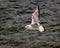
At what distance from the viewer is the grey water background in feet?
38.2

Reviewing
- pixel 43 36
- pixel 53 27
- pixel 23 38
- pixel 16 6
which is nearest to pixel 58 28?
pixel 53 27

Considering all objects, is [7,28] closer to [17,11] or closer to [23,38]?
[23,38]

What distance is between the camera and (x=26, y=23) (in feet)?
45.9

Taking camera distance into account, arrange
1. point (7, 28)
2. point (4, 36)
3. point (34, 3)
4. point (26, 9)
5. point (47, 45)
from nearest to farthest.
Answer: point (47, 45), point (4, 36), point (7, 28), point (26, 9), point (34, 3)

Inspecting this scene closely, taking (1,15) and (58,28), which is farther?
(1,15)

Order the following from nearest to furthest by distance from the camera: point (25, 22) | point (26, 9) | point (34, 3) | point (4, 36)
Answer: point (4, 36) → point (25, 22) → point (26, 9) → point (34, 3)

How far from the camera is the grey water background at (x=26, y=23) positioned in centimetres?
1163

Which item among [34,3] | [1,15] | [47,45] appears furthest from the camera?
[34,3]

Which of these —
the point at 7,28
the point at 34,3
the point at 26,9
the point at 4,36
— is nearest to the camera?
the point at 4,36

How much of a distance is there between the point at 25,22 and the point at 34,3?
149 inches

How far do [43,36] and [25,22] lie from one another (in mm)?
2061

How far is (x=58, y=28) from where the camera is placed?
43.6 feet

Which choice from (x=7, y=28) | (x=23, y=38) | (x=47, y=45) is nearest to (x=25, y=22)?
(x=7, y=28)

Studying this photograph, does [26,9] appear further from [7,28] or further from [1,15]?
[7,28]
